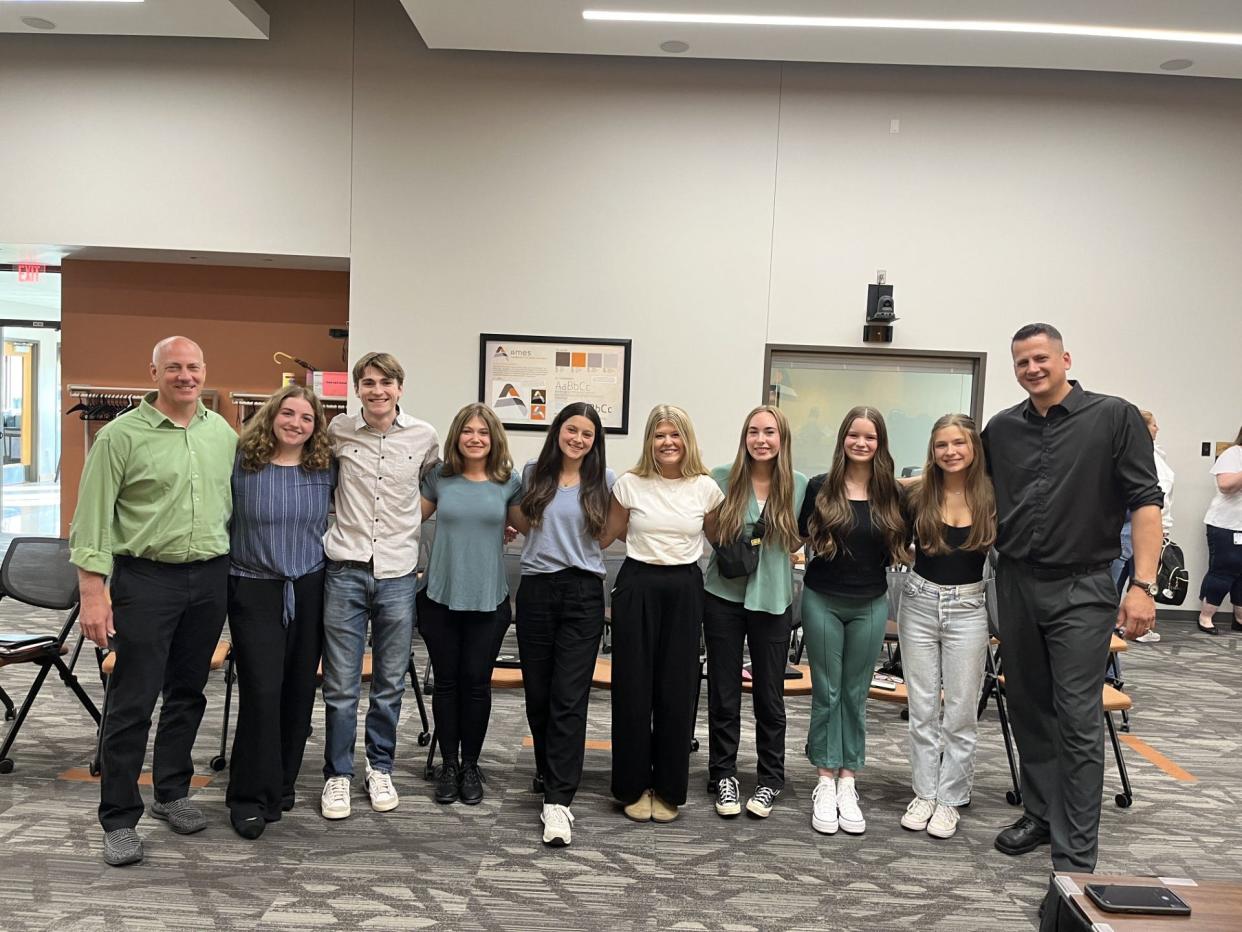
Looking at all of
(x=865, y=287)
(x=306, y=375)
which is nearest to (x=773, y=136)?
(x=865, y=287)

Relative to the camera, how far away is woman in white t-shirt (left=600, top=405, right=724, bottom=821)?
2.98 metres

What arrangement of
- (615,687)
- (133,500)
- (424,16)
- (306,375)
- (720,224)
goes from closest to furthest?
(133,500)
(615,687)
(424,16)
(720,224)
(306,375)

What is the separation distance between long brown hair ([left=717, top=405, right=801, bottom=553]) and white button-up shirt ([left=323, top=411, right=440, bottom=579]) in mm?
1198

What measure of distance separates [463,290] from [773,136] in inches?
110

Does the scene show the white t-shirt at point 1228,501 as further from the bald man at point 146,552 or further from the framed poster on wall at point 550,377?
the bald man at point 146,552

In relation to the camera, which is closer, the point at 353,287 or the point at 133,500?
the point at 133,500

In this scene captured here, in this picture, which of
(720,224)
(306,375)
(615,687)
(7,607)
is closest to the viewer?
(615,687)

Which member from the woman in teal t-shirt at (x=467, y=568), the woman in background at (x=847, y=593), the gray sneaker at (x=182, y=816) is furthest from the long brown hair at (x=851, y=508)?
the gray sneaker at (x=182, y=816)

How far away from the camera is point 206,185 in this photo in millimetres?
6359

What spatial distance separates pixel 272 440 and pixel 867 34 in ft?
16.3

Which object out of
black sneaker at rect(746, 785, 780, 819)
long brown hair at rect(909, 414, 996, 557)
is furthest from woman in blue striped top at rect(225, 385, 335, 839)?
long brown hair at rect(909, 414, 996, 557)

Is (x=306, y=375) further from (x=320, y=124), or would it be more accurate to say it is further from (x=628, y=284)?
(x=628, y=284)

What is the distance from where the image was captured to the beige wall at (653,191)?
6316mm

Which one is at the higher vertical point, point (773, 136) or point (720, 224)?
point (773, 136)
